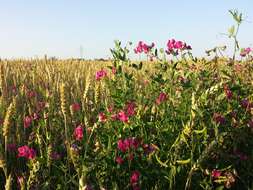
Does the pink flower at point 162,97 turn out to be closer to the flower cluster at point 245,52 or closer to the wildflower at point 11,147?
the wildflower at point 11,147

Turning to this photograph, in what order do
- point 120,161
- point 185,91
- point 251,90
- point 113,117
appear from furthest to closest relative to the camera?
1. point 251,90
2. point 185,91
3. point 113,117
4. point 120,161

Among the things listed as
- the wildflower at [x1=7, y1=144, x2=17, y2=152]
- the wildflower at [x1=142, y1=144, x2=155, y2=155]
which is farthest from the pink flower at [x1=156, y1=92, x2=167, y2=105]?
the wildflower at [x1=7, y1=144, x2=17, y2=152]

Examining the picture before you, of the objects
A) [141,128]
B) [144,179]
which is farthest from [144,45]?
[144,179]

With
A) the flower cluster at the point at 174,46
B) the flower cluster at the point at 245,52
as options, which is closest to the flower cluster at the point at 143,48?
the flower cluster at the point at 174,46

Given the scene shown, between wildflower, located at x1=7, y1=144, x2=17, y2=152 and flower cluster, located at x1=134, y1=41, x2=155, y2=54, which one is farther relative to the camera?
flower cluster, located at x1=134, y1=41, x2=155, y2=54

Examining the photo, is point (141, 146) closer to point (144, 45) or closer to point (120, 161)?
point (120, 161)

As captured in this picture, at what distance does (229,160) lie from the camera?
102 inches

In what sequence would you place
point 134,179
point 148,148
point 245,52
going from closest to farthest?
point 134,179
point 148,148
point 245,52

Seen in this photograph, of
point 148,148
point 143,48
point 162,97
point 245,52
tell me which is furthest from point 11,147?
point 245,52

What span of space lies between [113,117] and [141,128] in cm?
18

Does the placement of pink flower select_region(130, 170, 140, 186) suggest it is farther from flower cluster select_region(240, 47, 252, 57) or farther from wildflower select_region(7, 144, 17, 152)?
flower cluster select_region(240, 47, 252, 57)

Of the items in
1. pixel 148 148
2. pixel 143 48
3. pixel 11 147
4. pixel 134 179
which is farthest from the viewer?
pixel 143 48

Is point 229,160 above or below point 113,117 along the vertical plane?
below

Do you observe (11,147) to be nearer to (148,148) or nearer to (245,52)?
(148,148)
